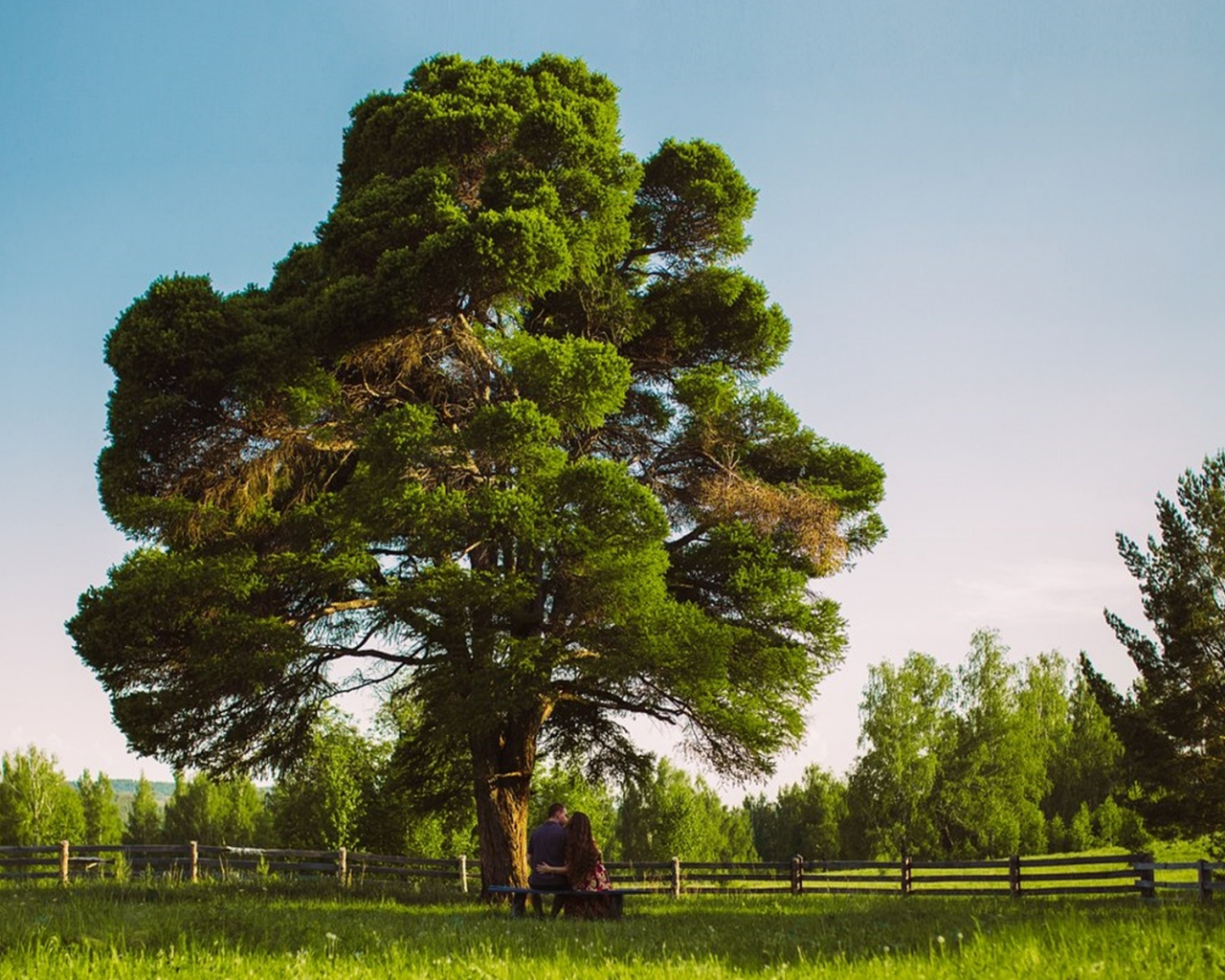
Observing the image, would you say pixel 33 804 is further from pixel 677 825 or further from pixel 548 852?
pixel 548 852

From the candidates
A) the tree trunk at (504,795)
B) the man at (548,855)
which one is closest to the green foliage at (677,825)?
the tree trunk at (504,795)

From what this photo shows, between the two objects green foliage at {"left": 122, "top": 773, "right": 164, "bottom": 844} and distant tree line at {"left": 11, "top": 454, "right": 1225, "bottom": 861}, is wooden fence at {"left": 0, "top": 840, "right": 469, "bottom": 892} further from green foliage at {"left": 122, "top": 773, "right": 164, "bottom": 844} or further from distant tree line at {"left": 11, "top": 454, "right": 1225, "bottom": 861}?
green foliage at {"left": 122, "top": 773, "right": 164, "bottom": 844}

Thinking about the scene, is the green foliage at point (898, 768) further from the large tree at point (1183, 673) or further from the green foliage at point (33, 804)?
the green foliage at point (33, 804)

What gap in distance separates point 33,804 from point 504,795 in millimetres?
78004

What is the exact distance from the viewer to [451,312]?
21766 mm

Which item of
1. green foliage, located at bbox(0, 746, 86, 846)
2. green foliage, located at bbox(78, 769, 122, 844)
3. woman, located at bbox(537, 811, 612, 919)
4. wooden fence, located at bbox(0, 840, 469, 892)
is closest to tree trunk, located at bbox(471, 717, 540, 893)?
wooden fence, located at bbox(0, 840, 469, 892)

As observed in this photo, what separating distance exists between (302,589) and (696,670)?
8.25m

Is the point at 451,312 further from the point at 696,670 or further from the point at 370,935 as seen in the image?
the point at 370,935

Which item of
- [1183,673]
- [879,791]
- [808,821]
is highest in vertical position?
[1183,673]

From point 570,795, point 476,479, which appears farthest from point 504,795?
point 570,795

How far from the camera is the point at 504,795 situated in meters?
21.9

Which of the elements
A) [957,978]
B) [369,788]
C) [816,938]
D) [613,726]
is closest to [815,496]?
[613,726]

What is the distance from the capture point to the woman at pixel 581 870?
48.9 feet

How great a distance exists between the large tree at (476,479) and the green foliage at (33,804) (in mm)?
73201
